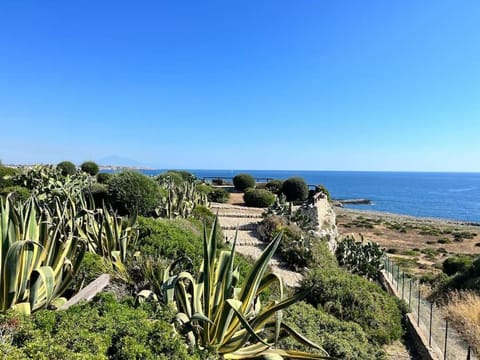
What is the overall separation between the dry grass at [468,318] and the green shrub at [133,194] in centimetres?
968

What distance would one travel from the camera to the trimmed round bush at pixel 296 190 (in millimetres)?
27844

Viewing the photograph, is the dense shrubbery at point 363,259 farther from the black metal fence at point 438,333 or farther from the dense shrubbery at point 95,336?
the dense shrubbery at point 95,336

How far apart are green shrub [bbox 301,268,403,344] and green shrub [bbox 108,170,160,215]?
6653 millimetres

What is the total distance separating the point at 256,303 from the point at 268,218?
1129 cm

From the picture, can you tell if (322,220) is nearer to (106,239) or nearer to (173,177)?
(173,177)

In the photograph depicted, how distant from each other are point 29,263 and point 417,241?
35.6 metres

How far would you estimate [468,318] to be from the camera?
8.46 m

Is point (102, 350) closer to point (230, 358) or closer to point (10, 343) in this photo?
point (10, 343)

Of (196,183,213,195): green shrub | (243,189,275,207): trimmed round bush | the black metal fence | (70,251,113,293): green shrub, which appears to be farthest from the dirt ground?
(70,251,113,293): green shrub

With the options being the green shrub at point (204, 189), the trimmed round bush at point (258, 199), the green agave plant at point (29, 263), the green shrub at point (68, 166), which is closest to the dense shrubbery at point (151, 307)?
the green agave plant at point (29, 263)

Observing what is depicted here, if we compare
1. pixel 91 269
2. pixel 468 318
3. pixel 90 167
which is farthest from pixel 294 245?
pixel 90 167

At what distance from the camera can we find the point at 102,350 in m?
2.51

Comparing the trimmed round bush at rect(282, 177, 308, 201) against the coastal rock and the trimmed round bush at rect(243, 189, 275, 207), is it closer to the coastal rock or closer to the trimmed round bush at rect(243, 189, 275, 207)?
the trimmed round bush at rect(243, 189, 275, 207)

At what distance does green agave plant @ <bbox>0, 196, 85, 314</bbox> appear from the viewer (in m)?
3.21
